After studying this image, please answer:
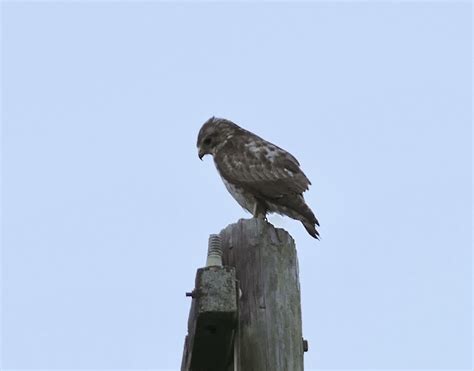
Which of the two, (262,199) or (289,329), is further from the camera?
(262,199)

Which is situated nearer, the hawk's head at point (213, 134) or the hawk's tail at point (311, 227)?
the hawk's tail at point (311, 227)

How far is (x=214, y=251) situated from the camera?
3.94 m

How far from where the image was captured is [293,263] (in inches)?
162

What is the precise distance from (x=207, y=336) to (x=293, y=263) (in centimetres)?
61

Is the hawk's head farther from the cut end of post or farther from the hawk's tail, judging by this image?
the cut end of post

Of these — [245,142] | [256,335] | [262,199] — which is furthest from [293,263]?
[245,142]

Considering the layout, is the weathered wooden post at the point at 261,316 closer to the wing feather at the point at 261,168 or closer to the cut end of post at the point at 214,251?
the cut end of post at the point at 214,251

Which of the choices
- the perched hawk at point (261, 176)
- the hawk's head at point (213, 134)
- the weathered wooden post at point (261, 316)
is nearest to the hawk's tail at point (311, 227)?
the perched hawk at point (261, 176)

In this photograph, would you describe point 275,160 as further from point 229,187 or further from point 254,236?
point 254,236

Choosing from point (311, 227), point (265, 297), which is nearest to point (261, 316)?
point (265, 297)

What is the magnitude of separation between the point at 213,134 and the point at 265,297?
15.6ft

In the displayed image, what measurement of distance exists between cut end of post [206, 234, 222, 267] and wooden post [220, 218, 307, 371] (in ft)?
0.55

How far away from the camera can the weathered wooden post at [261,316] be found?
376cm

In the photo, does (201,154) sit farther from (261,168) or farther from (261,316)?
(261,316)
